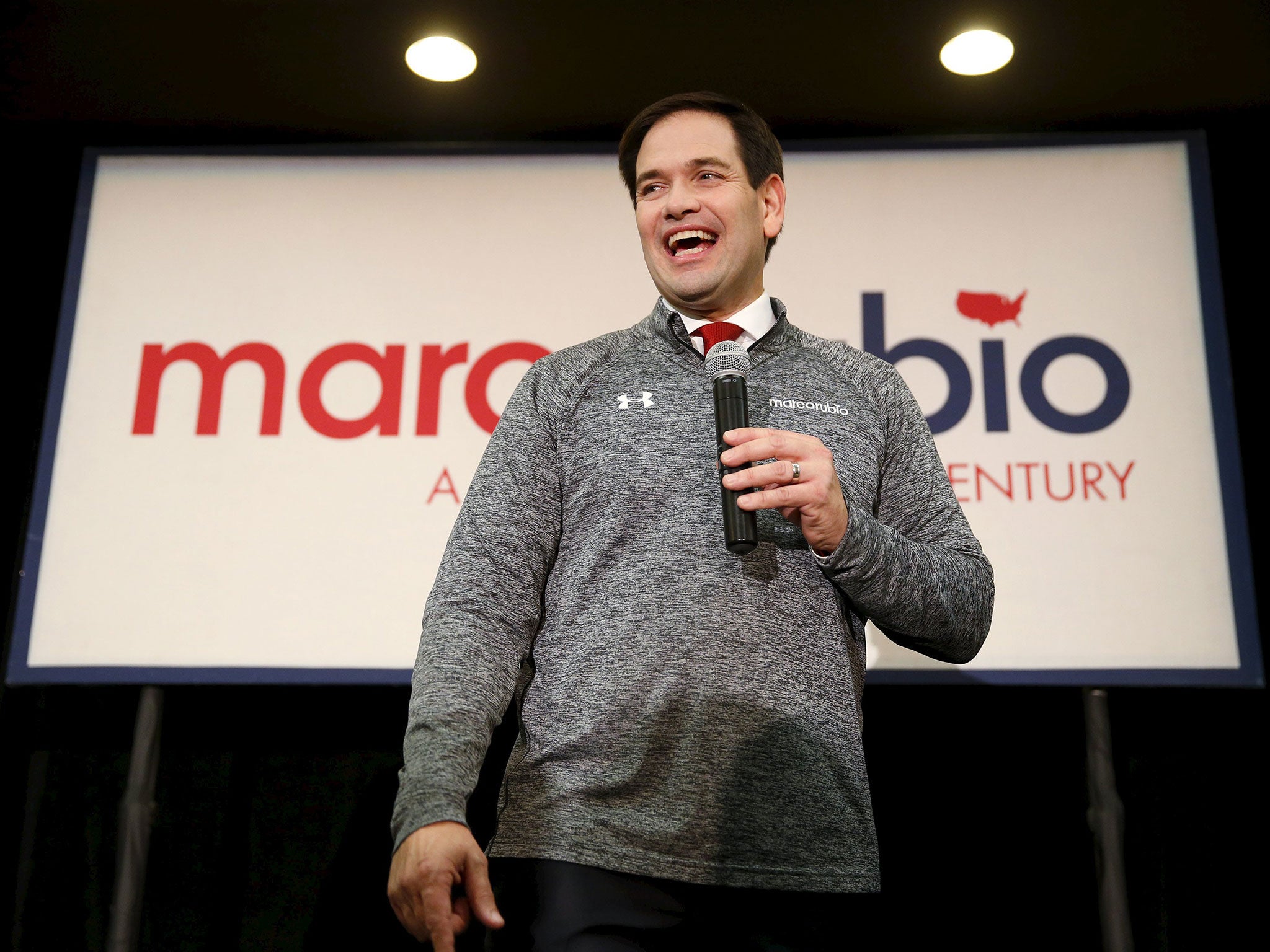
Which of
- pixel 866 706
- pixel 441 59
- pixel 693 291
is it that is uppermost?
pixel 441 59

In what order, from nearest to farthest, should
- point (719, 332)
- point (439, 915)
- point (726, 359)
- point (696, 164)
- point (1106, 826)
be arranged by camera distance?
point (439, 915) → point (726, 359) → point (719, 332) → point (696, 164) → point (1106, 826)

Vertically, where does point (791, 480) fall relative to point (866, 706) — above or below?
above

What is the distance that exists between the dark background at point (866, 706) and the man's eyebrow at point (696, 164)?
3.53 feet

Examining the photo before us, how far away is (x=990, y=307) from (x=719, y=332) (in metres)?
1.38

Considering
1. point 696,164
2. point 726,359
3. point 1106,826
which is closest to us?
point 726,359

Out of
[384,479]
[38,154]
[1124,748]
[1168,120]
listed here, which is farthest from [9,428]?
[1168,120]

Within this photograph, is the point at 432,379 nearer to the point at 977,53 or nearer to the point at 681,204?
the point at 681,204

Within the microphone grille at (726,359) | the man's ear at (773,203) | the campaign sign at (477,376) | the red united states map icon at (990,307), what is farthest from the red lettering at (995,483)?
the microphone grille at (726,359)

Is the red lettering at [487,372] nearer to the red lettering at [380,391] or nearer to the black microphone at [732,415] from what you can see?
the red lettering at [380,391]

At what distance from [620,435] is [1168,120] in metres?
2.13

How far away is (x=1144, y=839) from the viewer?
262 cm

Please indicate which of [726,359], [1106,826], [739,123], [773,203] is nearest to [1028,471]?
[1106,826]

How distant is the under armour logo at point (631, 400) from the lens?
153cm

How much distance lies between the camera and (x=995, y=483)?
2631 mm
